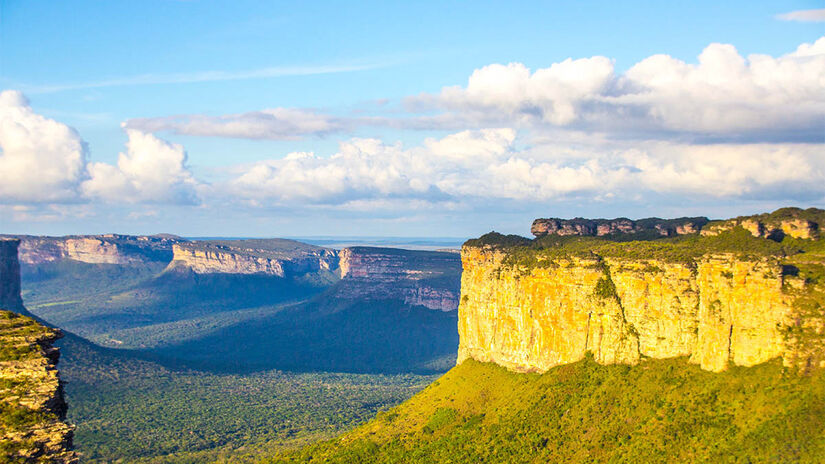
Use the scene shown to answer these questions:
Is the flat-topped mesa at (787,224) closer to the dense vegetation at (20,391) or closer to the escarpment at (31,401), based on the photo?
the escarpment at (31,401)

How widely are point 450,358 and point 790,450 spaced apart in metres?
138

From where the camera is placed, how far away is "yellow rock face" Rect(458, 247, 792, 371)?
56875 millimetres

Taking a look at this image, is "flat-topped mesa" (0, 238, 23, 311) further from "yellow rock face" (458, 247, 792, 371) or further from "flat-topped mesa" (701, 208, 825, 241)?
"flat-topped mesa" (701, 208, 825, 241)

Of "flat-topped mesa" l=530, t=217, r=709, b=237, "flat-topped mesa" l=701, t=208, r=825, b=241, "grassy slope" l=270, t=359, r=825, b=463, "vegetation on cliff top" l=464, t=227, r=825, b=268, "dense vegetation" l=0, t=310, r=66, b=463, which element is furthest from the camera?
"flat-topped mesa" l=530, t=217, r=709, b=237

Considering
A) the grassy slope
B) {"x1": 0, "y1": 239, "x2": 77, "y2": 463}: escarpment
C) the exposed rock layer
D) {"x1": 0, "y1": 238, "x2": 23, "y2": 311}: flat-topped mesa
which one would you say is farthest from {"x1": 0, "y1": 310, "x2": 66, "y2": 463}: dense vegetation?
{"x1": 0, "y1": 238, "x2": 23, "y2": 311}: flat-topped mesa

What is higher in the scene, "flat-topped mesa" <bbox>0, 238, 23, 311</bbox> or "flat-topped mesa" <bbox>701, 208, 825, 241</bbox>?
"flat-topped mesa" <bbox>701, 208, 825, 241</bbox>

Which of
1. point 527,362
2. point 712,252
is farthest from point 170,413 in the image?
point 712,252

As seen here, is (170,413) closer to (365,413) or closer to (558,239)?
(365,413)

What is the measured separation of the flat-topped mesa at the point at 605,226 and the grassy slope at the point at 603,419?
24623 millimetres

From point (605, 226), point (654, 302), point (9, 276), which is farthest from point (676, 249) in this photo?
point (9, 276)

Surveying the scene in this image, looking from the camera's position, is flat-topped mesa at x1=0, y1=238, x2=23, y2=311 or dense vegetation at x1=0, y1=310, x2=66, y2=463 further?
flat-topped mesa at x1=0, y1=238, x2=23, y2=311

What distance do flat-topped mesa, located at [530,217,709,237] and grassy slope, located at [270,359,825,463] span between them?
2462 centimetres

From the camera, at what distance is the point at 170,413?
121812mm

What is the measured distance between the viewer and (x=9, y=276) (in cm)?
15438
